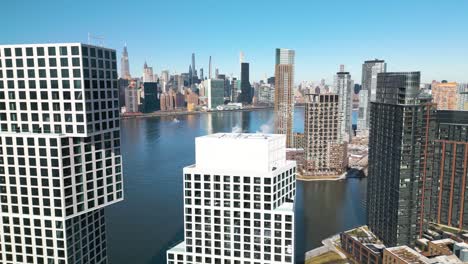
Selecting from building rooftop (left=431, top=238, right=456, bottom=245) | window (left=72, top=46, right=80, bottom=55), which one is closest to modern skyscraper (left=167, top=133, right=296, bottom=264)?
window (left=72, top=46, right=80, bottom=55)

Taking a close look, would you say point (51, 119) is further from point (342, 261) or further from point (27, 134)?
point (342, 261)

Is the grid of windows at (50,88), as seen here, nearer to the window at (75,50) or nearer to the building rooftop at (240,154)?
the window at (75,50)

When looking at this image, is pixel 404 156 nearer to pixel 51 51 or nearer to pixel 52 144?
pixel 52 144

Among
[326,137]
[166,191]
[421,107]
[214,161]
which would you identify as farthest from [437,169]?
[166,191]

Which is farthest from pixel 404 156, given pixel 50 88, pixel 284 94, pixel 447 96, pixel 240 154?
pixel 447 96

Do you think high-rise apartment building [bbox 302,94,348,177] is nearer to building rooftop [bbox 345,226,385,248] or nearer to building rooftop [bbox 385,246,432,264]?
building rooftop [bbox 345,226,385,248]

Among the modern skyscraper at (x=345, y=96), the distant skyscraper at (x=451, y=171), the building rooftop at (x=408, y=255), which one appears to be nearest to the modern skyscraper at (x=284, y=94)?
the modern skyscraper at (x=345, y=96)
